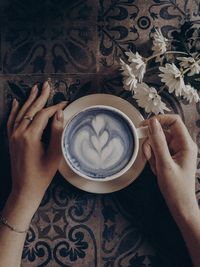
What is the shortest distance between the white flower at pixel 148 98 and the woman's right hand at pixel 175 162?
0.03 meters

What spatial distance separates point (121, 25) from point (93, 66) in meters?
0.13

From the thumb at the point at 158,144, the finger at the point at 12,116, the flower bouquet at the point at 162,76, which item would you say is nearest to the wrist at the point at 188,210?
the thumb at the point at 158,144

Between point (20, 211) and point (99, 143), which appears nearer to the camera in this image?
point (99, 143)

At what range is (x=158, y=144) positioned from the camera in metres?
0.97

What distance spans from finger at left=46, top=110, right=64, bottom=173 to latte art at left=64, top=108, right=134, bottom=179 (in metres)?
→ 0.09

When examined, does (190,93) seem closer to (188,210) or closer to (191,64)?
(191,64)

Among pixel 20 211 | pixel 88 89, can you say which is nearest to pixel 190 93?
pixel 88 89

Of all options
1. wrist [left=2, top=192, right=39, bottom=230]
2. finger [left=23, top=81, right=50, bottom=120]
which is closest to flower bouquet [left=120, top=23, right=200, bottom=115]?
finger [left=23, top=81, right=50, bottom=120]

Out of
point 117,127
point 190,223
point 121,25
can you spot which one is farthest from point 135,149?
point 121,25

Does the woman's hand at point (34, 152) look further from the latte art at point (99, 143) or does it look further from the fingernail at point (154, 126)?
the fingernail at point (154, 126)

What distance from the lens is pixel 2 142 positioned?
3.67 ft

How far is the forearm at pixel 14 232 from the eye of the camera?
107cm

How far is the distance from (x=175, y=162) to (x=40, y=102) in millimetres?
358

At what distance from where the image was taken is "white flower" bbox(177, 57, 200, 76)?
38.0 inches
